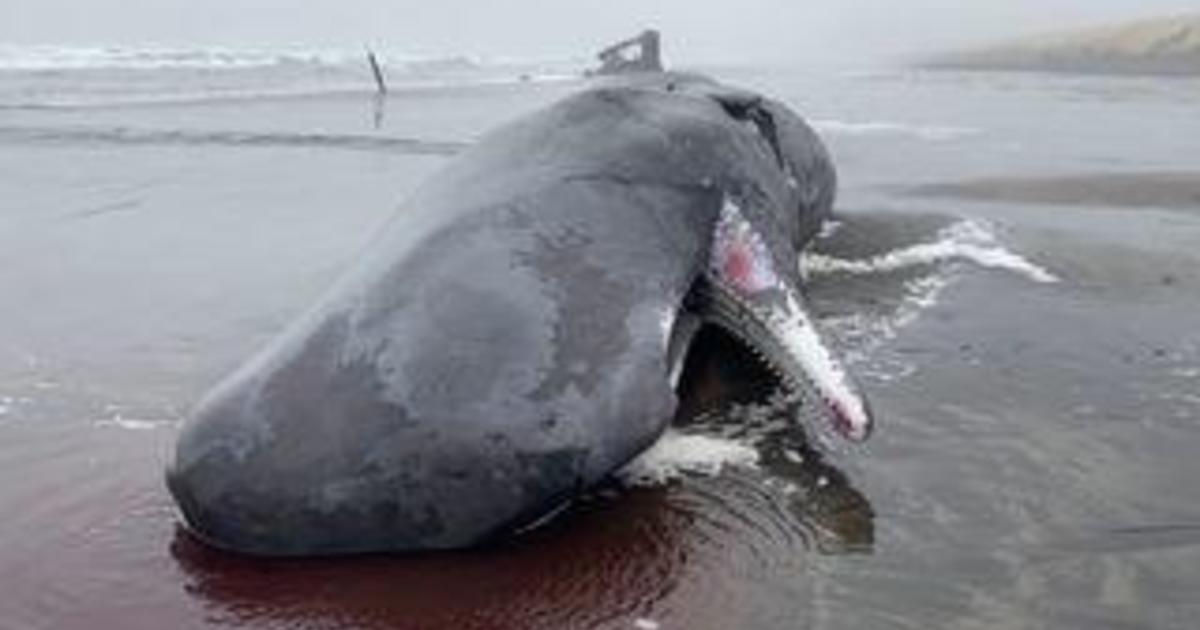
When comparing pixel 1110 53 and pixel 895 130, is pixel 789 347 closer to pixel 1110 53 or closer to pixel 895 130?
pixel 895 130

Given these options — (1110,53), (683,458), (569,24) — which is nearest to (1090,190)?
(683,458)

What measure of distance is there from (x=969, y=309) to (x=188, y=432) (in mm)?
4890

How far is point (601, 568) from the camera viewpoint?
6.04 m

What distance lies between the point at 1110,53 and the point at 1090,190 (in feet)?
85.2

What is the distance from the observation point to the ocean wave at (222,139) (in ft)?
68.0

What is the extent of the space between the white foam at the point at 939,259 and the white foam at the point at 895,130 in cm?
940

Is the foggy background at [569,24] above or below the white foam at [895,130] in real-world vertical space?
below

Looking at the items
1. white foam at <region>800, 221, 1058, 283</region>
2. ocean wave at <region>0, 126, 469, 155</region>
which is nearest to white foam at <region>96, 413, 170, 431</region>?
white foam at <region>800, 221, 1058, 283</region>

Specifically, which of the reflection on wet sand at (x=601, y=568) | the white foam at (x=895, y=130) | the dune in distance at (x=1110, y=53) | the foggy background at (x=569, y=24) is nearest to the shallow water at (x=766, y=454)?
the reflection on wet sand at (x=601, y=568)

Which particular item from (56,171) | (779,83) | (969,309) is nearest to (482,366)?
(969,309)

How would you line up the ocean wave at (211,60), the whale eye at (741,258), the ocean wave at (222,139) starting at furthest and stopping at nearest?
the ocean wave at (211,60), the ocean wave at (222,139), the whale eye at (741,258)

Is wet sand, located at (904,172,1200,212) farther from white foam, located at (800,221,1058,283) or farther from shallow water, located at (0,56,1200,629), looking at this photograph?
white foam, located at (800,221,1058,283)

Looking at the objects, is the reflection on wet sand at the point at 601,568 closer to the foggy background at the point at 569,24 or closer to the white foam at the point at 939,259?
the white foam at the point at 939,259

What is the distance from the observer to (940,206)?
14641 mm
